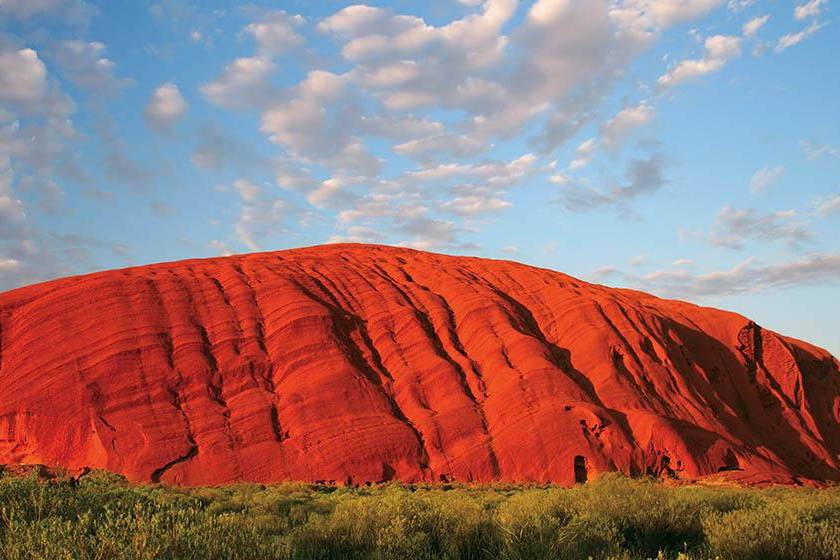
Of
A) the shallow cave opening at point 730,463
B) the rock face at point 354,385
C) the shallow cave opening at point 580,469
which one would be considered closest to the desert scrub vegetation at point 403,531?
the rock face at point 354,385

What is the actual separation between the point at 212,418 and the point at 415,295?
16078 millimetres

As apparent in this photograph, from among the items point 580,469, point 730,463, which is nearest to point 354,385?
point 580,469

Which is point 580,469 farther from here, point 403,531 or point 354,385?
point 403,531

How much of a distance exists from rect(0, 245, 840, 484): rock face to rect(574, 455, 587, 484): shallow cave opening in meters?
0.09

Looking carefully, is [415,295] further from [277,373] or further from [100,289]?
[100,289]

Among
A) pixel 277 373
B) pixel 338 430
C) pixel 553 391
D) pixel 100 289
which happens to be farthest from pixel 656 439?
pixel 100 289

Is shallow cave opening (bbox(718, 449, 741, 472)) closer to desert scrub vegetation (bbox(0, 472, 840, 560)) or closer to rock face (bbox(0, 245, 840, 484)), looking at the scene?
rock face (bbox(0, 245, 840, 484))

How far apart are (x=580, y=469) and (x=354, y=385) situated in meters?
11.8

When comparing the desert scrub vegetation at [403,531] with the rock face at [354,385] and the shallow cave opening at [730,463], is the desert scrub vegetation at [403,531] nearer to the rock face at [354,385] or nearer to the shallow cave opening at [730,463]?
the rock face at [354,385]

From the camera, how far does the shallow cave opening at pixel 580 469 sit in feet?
96.8

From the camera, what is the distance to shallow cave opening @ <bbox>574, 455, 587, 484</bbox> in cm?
2952

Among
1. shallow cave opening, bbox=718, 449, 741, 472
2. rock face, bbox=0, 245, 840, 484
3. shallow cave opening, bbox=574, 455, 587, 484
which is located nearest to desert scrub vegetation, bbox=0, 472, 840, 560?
rock face, bbox=0, 245, 840, 484

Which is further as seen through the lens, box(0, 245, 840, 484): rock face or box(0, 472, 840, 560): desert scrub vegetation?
box(0, 245, 840, 484): rock face

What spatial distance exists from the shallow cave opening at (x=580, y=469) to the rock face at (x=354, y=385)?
0.09m
